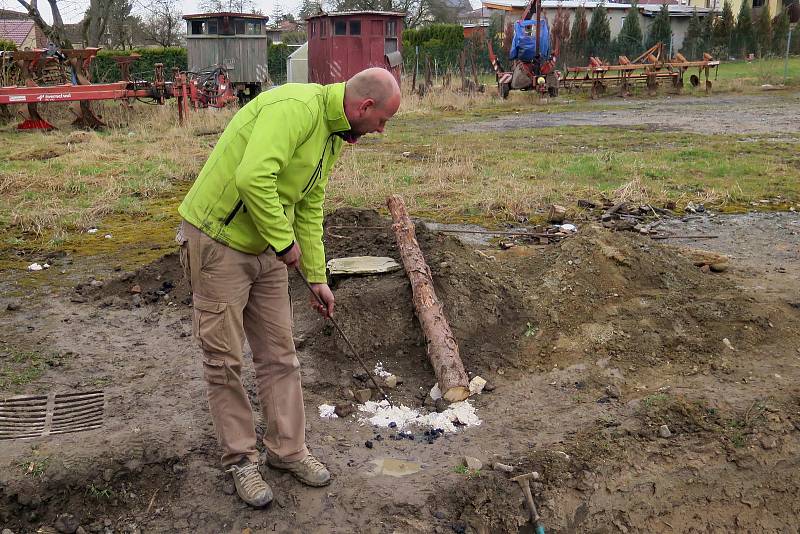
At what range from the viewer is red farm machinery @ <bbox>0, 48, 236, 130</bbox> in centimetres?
1603

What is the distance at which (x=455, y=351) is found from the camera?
15.8 ft

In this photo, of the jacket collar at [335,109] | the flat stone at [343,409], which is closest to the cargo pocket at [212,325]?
the jacket collar at [335,109]

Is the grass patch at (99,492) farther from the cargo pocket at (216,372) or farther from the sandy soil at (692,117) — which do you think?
the sandy soil at (692,117)

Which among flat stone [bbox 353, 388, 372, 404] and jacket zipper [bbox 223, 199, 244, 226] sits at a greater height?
jacket zipper [bbox 223, 199, 244, 226]

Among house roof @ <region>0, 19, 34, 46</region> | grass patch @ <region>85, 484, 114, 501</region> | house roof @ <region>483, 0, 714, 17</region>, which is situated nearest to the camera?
grass patch @ <region>85, 484, 114, 501</region>

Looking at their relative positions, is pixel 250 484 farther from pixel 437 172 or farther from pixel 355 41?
pixel 355 41

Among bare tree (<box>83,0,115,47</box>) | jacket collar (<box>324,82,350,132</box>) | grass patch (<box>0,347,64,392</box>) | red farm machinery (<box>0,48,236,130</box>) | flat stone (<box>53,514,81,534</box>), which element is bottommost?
flat stone (<box>53,514,81,534</box>)

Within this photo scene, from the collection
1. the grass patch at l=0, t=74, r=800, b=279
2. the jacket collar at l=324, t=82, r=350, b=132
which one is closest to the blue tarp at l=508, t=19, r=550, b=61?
the grass patch at l=0, t=74, r=800, b=279

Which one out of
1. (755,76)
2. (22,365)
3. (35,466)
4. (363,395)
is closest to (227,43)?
(755,76)

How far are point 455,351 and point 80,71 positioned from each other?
1695 cm

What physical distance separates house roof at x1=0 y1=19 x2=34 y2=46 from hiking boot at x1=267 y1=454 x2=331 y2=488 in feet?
156

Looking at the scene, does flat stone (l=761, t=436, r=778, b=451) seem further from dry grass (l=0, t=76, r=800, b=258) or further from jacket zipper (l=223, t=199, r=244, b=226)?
dry grass (l=0, t=76, r=800, b=258)

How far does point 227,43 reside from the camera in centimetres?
2444

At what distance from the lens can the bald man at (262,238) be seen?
3076mm
